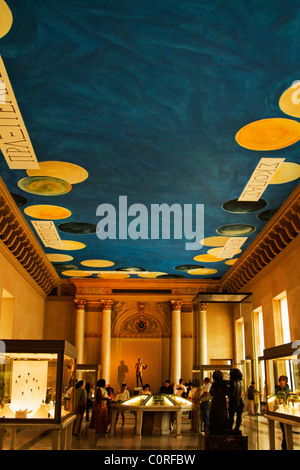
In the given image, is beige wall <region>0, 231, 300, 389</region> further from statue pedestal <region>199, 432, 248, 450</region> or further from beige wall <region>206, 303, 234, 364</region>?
statue pedestal <region>199, 432, 248, 450</region>

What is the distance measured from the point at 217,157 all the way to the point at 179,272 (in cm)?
1033

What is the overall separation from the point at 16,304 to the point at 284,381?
33.0ft

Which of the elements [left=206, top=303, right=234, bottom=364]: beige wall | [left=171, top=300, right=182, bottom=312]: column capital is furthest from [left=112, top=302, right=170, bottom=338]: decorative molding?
[left=206, top=303, right=234, bottom=364]: beige wall

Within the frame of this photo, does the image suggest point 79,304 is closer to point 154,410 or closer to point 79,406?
point 79,406

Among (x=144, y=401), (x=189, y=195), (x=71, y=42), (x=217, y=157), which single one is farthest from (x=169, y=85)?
(x=144, y=401)

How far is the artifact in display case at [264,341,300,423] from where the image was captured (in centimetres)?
639

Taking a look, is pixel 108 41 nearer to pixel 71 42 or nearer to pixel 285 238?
pixel 71 42

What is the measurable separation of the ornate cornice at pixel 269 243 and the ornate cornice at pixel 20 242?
21.6 feet

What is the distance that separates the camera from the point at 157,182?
392 inches

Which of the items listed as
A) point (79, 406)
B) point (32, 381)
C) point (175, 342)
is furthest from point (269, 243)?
point (32, 381)

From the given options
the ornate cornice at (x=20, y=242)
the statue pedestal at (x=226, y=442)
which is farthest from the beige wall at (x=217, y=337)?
the ornate cornice at (x=20, y=242)

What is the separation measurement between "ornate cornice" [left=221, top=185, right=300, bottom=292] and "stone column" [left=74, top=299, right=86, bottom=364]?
21.1ft

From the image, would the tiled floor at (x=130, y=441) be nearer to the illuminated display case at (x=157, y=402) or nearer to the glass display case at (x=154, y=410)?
Result: the glass display case at (x=154, y=410)

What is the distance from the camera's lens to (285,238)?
12305 mm
